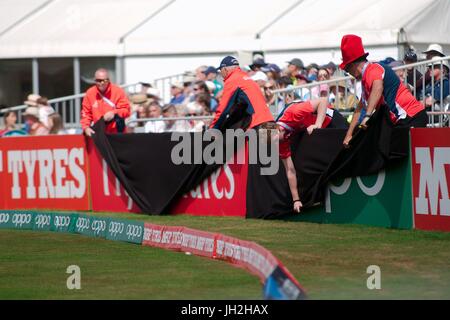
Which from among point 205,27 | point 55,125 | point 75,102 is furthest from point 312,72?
point 75,102

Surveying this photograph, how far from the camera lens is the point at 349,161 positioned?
13375 mm

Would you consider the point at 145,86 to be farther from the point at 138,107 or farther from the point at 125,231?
the point at 125,231

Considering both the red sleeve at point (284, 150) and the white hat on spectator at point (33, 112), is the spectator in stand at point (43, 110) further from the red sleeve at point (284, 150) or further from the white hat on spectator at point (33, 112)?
the red sleeve at point (284, 150)

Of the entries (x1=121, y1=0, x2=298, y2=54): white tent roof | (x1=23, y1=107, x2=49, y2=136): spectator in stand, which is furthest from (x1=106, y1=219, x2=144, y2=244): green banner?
(x1=121, y1=0, x2=298, y2=54): white tent roof

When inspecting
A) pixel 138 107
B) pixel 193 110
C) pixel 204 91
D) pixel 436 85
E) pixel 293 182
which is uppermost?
pixel 204 91

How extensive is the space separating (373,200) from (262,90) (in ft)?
13.5

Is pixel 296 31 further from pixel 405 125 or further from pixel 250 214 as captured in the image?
pixel 405 125

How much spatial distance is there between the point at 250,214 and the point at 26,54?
1132 cm

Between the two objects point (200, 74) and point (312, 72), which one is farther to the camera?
point (200, 74)

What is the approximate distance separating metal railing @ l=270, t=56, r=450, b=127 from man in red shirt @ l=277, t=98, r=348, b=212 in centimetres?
116

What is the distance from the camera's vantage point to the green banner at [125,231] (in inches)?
504

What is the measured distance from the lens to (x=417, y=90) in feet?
48.9

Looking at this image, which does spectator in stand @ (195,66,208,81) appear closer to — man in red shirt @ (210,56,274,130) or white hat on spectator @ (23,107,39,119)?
white hat on spectator @ (23,107,39,119)
